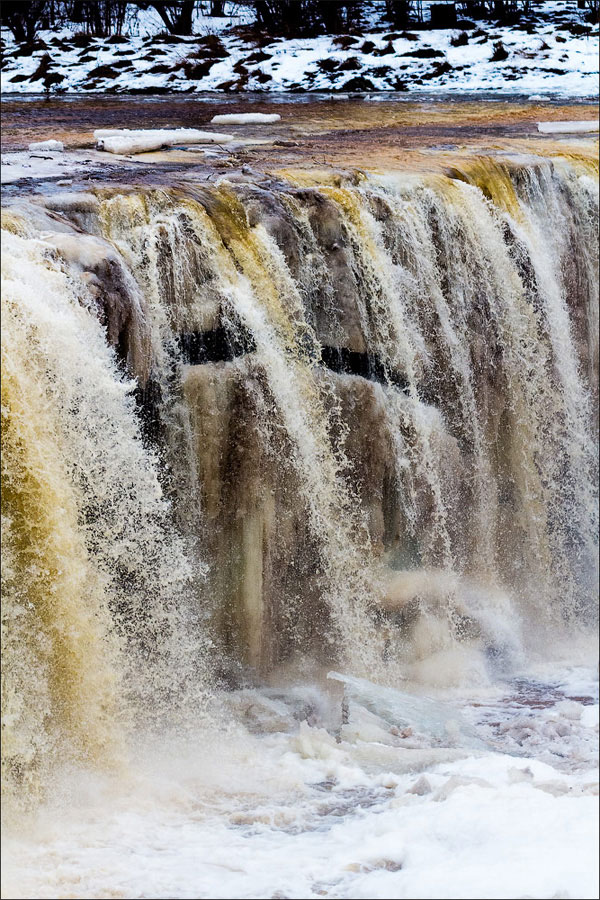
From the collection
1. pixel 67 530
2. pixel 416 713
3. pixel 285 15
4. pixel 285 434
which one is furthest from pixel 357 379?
pixel 285 15

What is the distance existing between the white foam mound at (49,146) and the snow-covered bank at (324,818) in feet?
13.0

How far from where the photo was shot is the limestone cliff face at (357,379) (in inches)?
215

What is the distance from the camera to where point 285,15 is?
14.3 metres

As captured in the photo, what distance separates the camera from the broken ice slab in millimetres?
5184

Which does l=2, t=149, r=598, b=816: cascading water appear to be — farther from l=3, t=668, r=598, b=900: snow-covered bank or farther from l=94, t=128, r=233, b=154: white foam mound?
l=94, t=128, r=233, b=154: white foam mound

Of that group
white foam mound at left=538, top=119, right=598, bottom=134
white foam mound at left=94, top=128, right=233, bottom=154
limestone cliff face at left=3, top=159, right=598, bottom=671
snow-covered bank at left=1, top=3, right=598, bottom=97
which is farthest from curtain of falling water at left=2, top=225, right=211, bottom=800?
snow-covered bank at left=1, top=3, right=598, bottom=97

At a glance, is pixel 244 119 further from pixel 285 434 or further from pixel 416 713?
pixel 416 713

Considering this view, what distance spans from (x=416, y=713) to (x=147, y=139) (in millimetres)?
4413

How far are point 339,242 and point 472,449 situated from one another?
151cm

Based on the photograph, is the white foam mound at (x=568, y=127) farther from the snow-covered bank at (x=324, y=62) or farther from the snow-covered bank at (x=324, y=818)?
the snow-covered bank at (x=324, y=818)

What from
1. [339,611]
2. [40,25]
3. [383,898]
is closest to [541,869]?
[383,898]

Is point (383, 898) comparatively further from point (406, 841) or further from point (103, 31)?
point (103, 31)

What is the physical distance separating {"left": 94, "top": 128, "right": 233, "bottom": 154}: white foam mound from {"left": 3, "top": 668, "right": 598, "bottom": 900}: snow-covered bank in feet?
12.7

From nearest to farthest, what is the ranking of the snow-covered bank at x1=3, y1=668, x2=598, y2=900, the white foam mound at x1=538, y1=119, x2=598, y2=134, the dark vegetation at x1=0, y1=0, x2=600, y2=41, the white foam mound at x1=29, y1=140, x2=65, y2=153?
the snow-covered bank at x1=3, y1=668, x2=598, y2=900
the white foam mound at x1=29, y1=140, x2=65, y2=153
the white foam mound at x1=538, y1=119, x2=598, y2=134
the dark vegetation at x1=0, y1=0, x2=600, y2=41
